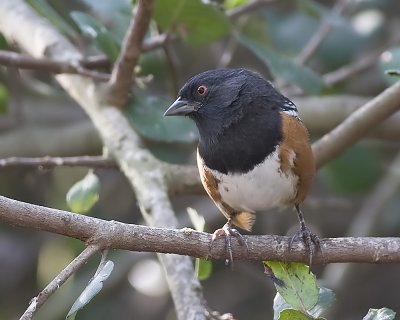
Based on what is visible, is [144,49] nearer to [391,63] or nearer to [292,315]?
[391,63]

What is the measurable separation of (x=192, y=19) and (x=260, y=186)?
947mm

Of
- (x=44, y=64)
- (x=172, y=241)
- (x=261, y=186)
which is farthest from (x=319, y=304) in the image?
(x=44, y=64)

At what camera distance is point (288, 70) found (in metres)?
3.54

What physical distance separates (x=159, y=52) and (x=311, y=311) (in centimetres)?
249

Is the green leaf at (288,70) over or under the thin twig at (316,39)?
over

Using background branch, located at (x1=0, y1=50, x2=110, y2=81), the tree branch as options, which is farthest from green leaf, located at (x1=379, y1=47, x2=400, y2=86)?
background branch, located at (x1=0, y1=50, x2=110, y2=81)

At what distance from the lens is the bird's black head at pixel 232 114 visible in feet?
9.34

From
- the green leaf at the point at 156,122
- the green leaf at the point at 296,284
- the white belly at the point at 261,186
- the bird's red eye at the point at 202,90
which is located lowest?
the green leaf at the point at 156,122

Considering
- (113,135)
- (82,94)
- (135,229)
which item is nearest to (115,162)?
(113,135)

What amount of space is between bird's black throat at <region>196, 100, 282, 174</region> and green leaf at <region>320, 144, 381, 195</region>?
4.56 feet

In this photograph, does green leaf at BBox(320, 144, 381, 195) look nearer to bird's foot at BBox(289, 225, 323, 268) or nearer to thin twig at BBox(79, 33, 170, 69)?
thin twig at BBox(79, 33, 170, 69)

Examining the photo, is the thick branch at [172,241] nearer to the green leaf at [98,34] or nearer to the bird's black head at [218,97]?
the bird's black head at [218,97]

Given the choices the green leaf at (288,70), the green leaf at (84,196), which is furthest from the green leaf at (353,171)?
the green leaf at (84,196)

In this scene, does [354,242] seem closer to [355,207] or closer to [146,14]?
[146,14]
